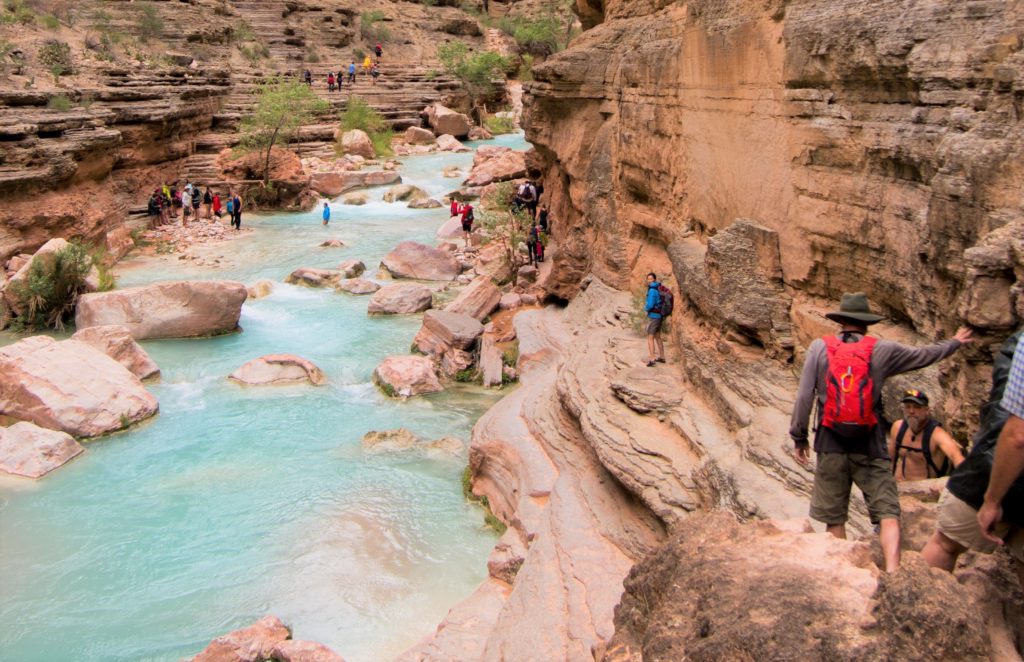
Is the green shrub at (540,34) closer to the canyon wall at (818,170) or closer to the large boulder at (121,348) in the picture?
the canyon wall at (818,170)

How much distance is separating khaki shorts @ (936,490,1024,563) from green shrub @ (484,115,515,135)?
119 ft

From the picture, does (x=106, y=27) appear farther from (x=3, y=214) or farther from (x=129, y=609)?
(x=129, y=609)

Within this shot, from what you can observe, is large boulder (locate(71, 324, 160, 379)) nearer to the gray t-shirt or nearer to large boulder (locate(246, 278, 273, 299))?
large boulder (locate(246, 278, 273, 299))

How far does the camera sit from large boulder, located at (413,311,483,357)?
13.1 metres

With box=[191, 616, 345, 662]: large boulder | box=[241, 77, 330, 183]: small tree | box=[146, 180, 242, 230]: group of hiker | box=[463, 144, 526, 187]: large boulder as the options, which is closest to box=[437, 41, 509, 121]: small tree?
box=[241, 77, 330, 183]: small tree

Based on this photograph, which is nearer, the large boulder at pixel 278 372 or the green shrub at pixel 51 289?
the large boulder at pixel 278 372

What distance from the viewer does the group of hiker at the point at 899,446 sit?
298cm

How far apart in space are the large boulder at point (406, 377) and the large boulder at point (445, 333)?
62 cm

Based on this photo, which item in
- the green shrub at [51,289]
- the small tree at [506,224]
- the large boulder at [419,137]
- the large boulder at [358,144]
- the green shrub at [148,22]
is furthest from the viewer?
the large boulder at [419,137]

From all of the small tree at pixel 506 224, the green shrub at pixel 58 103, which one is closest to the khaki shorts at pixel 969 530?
the small tree at pixel 506 224

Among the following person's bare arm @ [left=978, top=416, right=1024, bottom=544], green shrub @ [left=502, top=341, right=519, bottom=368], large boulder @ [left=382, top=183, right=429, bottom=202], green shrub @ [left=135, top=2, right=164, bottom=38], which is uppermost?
green shrub @ [left=135, top=2, right=164, bottom=38]

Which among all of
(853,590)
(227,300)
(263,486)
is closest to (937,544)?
(853,590)

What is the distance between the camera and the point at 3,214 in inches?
653

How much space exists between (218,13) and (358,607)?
122 ft
